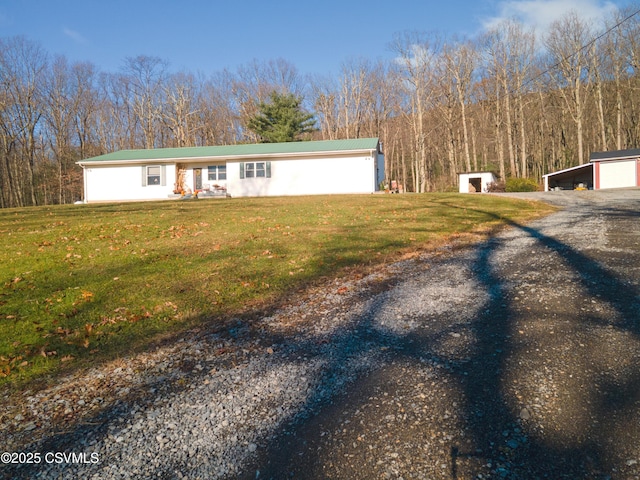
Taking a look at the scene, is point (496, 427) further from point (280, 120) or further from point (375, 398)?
point (280, 120)

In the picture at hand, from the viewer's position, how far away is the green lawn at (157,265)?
429 centimetres

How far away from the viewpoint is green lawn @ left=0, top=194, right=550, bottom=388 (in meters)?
4.29

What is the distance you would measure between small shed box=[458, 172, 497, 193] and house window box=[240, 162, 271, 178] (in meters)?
14.9

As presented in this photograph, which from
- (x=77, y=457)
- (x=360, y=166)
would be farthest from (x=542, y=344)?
(x=360, y=166)

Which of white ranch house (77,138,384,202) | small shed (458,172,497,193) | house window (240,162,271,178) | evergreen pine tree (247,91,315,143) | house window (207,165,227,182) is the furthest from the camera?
evergreen pine tree (247,91,315,143)

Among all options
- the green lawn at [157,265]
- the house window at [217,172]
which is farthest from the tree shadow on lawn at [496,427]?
the house window at [217,172]

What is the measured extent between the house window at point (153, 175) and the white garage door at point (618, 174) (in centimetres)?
2718

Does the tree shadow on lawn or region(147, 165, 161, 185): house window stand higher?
region(147, 165, 161, 185): house window

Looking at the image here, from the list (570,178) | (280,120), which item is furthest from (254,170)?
(570,178)

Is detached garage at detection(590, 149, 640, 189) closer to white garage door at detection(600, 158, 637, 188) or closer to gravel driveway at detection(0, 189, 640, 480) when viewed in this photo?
white garage door at detection(600, 158, 637, 188)

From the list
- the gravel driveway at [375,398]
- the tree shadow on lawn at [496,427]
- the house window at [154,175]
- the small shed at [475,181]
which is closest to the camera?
the tree shadow on lawn at [496,427]

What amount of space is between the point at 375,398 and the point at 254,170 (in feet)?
71.5

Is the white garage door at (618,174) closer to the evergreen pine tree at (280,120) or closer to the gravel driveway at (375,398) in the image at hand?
the evergreen pine tree at (280,120)

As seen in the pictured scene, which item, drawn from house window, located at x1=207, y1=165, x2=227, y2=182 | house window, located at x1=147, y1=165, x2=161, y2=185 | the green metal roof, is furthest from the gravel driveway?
house window, located at x1=147, y1=165, x2=161, y2=185
